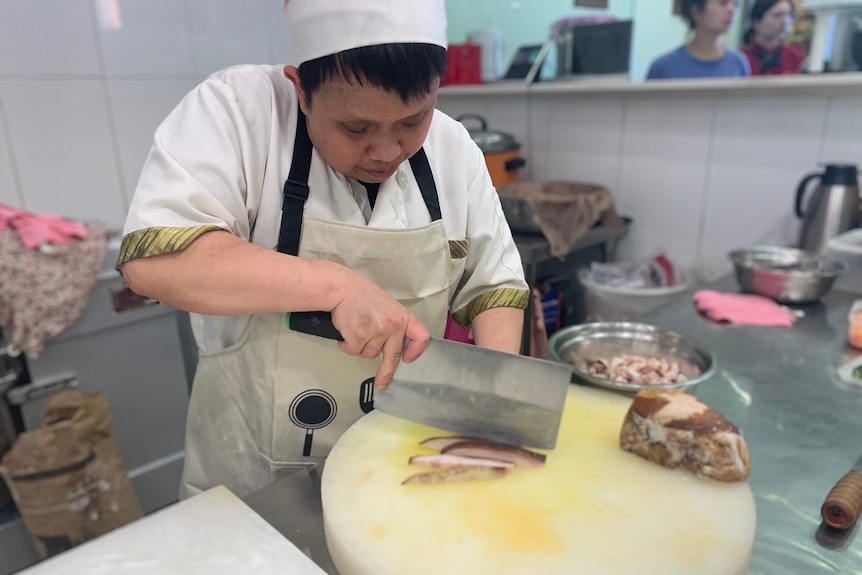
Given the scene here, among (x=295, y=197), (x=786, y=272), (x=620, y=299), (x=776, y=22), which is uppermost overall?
(x=776, y=22)

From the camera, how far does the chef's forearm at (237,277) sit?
58 cm

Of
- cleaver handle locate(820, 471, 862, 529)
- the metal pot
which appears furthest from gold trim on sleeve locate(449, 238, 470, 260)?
the metal pot

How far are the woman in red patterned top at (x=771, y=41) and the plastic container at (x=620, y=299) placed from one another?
2.94 feet

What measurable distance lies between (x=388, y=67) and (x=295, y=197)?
192 millimetres

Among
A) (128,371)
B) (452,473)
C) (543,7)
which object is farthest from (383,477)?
(543,7)

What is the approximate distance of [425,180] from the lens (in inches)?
28.2

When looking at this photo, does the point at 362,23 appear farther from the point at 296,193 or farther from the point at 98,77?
the point at 98,77

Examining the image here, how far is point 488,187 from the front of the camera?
75 cm

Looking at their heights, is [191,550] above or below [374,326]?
below

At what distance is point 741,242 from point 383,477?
1.56 m

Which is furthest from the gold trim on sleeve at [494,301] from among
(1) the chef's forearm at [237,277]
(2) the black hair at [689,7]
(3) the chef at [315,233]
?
(2) the black hair at [689,7]

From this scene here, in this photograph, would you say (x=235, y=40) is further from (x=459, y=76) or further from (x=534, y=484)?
(x=534, y=484)

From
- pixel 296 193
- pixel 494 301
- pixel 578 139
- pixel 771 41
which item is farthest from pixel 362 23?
pixel 771 41

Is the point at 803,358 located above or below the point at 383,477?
below
